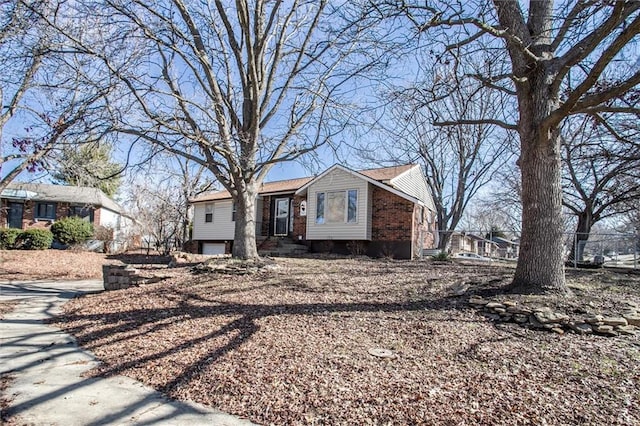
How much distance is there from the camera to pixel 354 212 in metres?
15.2

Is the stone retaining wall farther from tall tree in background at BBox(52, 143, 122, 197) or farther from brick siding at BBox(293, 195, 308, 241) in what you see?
brick siding at BBox(293, 195, 308, 241)

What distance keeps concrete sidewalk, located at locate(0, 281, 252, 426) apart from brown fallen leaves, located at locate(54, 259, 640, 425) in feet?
0.51

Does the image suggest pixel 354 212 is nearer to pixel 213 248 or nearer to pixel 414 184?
pixel 414 184

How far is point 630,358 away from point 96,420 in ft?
15.1

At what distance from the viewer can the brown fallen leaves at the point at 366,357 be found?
280 centimetres

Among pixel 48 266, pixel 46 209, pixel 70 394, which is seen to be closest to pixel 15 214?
pixel 46 209

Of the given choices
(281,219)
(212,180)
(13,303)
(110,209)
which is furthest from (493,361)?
(110,209)

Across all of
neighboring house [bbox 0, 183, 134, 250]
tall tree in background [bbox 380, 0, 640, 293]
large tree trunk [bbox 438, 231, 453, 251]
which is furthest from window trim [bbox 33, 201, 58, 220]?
tall tree in background [bbox 380, 0, 640, 293]

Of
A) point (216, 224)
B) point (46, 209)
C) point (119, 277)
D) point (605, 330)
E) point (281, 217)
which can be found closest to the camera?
point (605, 330)

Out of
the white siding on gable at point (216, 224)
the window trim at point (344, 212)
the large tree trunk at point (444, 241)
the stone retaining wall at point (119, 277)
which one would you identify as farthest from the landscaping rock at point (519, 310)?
the white siding on gable at point (216, 224)

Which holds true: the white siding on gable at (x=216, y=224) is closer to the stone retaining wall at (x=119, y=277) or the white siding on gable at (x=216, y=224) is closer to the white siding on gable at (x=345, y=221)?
the white siding on gable at (x=345, y=221)

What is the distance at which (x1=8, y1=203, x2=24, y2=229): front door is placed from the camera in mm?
24359

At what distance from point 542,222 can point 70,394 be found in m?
5.84

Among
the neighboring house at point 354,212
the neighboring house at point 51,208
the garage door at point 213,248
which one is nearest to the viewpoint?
the neighboring house at point 354,212
